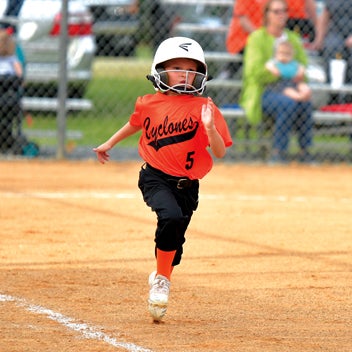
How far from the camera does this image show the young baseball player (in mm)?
5355

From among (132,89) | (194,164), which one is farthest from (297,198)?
(132,89)

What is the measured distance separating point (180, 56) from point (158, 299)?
48.1 inches

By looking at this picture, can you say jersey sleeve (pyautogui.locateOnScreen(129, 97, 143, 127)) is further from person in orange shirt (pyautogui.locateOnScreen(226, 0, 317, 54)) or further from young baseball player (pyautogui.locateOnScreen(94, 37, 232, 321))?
person in orange shirt (pyautogui.locateOnScreen(226, 0, 317, 54))

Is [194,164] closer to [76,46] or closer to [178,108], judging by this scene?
[178,108]

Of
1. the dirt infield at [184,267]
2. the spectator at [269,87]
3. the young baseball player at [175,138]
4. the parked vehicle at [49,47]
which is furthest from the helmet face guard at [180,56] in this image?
the parked vehicle at [49,47]

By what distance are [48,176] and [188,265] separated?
15.3 ft

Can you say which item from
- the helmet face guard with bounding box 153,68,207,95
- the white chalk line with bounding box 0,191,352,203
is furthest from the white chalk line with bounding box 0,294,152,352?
the white chalk line with bounding box 0,191,352,203

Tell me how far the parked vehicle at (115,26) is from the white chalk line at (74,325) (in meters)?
10.9

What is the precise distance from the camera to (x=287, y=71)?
12164 millimetres

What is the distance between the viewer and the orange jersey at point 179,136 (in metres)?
5.43

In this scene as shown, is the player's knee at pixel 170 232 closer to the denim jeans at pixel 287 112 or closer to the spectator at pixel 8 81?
the denim jeans at pixel 287 112

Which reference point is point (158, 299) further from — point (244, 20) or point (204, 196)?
point (244, 20)

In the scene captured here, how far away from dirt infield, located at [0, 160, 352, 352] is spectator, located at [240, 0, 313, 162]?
33.5 inches

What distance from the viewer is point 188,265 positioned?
22.6ft
